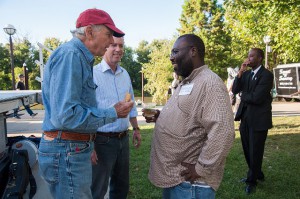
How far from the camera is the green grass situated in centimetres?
429

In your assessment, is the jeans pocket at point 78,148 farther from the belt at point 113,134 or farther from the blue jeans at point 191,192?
the belt at point 113,134

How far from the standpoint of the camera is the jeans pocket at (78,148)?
6.58 ft

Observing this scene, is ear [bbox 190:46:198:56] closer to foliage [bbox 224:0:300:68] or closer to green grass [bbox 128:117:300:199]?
green grass [bbox 128:117:300:199]

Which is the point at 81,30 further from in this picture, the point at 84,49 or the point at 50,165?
the point at 50,165

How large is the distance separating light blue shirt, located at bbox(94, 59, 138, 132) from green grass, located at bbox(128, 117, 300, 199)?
65.5 inches

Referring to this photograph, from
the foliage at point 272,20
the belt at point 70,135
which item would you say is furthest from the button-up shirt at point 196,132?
the foliage at point 272,20

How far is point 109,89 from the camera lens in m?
3.15

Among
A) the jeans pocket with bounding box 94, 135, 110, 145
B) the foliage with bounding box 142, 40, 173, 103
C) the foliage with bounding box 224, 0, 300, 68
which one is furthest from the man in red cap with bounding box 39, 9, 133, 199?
the foliage with bounding box 142, 40, 173, 103

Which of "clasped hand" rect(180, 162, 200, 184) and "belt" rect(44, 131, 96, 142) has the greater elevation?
"belt" rect(44, 131, 96, 142)

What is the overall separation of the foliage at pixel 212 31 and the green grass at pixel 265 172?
91.6 feet

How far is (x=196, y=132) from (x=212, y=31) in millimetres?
35098

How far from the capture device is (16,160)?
2762 millimetres

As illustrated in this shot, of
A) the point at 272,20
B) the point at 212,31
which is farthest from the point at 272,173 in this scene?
the point at 212,31

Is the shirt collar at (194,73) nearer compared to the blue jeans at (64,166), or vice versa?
the blue jeans at (64,166)
